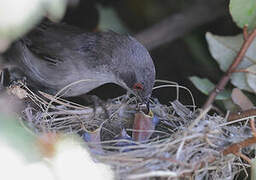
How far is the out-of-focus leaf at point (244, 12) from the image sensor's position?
8.61 feet

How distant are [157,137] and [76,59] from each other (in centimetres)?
80

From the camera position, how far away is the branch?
356 cm

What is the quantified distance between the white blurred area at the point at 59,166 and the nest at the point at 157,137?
0.11 m

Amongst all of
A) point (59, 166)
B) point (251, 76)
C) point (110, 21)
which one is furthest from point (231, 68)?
point (59, 166)

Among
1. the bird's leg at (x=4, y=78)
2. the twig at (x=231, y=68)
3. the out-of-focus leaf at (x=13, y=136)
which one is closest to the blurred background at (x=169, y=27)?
the twig at (x=231, y=68)

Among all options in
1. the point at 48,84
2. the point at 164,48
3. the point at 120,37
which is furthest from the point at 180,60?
the point at 48,84

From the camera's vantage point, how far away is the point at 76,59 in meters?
2.84

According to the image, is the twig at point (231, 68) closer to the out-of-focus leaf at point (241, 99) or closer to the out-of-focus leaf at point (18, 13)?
the out-of-focus leaf at point (241, 99)

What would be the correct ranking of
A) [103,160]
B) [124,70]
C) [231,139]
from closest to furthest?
[103,160] → [231,139] → [124,70]

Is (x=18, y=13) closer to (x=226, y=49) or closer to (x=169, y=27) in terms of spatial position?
(x=226, y=49)

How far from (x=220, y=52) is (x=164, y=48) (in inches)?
32.6

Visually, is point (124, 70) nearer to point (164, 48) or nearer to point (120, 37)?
point (120, 37)

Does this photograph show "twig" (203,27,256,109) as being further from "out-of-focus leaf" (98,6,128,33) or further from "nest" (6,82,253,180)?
"out-of-focus leaf" (98,6,128,33)

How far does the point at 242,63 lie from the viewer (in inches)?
115
